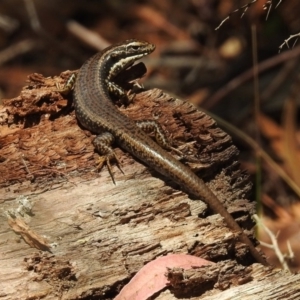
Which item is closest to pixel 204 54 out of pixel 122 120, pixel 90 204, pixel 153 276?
pixel 122 120

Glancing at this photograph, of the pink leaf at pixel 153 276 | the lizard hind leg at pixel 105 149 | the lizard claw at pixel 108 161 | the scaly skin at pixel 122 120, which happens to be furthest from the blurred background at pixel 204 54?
the pink leaf at pixel 153 276

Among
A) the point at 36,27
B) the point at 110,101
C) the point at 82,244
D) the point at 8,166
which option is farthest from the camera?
the point at 36,27

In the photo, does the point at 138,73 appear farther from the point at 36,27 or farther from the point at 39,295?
the point at 36,27

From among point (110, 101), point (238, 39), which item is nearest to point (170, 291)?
point (110, 101)

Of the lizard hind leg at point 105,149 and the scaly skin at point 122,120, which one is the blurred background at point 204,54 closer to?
the scaly skin at point 122,120

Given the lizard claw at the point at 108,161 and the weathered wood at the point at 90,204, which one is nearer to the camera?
the weathered wood at the point at 90,204

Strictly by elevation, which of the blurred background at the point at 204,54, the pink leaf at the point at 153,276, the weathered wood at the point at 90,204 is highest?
the blurred background at the point at 204,54

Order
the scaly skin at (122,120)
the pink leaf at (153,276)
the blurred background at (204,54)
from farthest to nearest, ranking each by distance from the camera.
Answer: the blurred background at (204,54) → the scaly skin at (122,120) → the pink leaf at (153,276)
